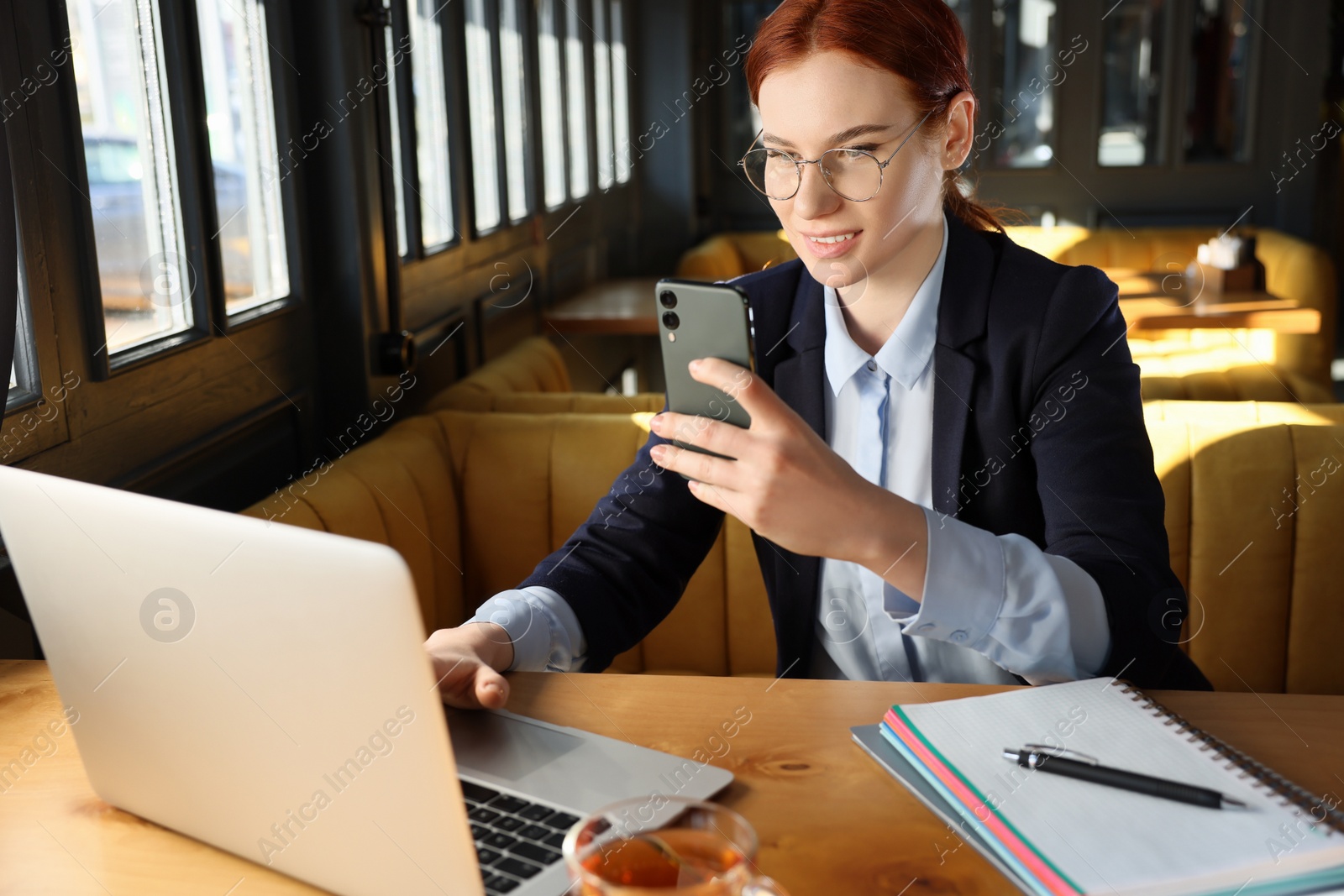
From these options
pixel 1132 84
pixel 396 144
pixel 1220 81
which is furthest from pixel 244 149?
pixel 1220 81

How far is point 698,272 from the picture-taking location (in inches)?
187

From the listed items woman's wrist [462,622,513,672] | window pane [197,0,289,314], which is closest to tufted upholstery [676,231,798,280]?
window pane [197,0,289,314]

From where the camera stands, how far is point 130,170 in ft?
5.27

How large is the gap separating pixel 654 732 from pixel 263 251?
1420 mm

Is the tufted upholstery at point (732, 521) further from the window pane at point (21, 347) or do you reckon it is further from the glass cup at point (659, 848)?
the glass cup at point (659, 848)

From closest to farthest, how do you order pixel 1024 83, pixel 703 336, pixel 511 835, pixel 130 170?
pixel 511 835 → pixel 703 336 → pixel 130 170 → pixel 1024 83

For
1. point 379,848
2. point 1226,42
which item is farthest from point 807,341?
point 1226,42

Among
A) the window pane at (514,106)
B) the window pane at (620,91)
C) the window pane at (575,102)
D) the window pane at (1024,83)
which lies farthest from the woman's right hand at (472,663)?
the window pane at (1024,83)

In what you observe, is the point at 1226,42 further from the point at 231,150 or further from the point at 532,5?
the point at 231,150

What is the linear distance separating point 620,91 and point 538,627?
464 cm

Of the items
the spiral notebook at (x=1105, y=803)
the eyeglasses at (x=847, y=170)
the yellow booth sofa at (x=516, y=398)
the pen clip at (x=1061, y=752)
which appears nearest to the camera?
the spiral notebook at (x=1105, y=803)

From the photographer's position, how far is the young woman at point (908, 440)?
3.21 feet

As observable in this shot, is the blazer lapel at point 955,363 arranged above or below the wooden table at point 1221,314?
above

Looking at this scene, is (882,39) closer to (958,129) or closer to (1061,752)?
(958,129)
